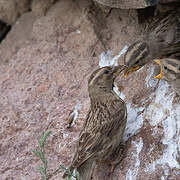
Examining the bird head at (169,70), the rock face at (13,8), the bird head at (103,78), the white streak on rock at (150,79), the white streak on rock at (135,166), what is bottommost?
the white streak on rock at (135,166)

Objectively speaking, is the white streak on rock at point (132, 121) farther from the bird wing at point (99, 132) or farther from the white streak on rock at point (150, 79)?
the white streak on rock at point (150, 79)

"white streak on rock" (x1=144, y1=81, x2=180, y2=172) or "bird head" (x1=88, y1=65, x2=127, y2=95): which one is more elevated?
Result: "bird head" (x1=88, y1=65, x2=127, y2=95)

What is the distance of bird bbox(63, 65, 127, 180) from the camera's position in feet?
13.9

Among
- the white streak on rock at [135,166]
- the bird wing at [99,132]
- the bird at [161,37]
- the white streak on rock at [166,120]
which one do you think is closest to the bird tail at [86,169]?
the bird wing at [99,132]

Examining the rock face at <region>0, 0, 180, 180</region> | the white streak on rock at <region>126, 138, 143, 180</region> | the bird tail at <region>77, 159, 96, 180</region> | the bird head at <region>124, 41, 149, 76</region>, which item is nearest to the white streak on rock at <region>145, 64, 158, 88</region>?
the rock face at <region>0, 0, 180, 180</region>

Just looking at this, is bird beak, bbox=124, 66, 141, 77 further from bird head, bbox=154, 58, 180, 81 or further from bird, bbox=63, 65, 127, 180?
bird head, bbox=154, 58, 180, 81

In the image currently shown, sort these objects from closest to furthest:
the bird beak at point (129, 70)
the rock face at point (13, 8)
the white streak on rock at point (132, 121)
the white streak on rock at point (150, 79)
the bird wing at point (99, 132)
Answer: the bird wing at point (99, 132) → the white streak on rock at point (132, 121) → the white streak on rock at point (150, 79) → the bird beak at point (129, 70) → the rock face at point (13, 8)

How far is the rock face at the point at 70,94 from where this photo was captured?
425cm


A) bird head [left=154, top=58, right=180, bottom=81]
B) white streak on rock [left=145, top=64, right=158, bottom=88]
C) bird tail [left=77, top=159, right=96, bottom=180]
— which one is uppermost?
bird head [left=154, top=58, right=180, bottom=81]

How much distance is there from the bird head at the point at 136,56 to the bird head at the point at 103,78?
204 mm

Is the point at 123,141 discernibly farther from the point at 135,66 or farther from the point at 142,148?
the point at 135,66

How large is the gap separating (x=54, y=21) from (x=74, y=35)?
1.53 feet

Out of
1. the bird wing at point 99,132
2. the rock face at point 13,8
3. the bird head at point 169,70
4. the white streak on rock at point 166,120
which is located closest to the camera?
the white streak on rock at point 166,120

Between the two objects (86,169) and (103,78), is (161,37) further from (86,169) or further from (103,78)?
(86,169)
